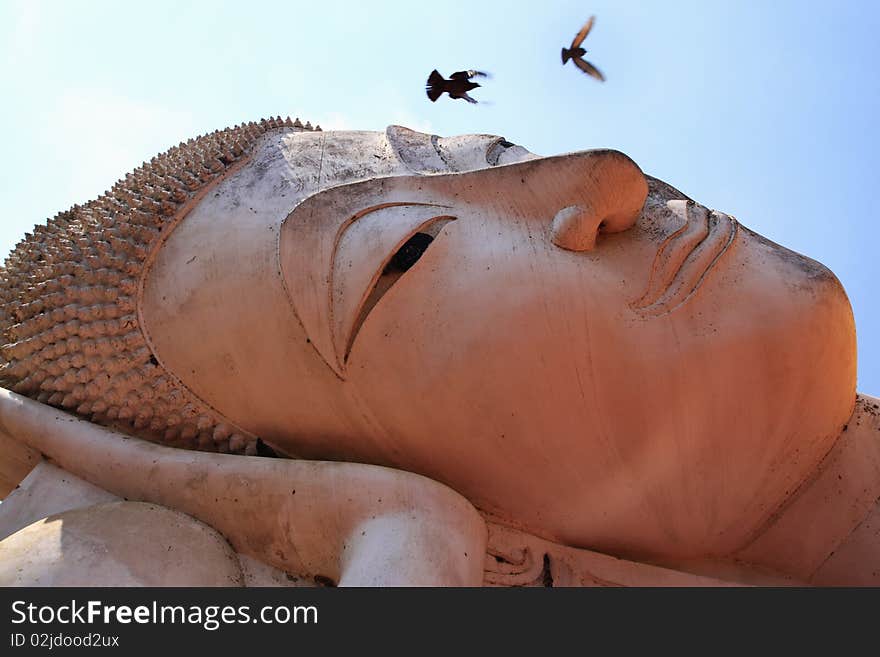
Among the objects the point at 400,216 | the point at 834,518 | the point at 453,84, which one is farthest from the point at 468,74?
the point at 834,518

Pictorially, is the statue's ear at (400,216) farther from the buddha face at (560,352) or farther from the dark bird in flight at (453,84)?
the dark bird in flight at (453,84)

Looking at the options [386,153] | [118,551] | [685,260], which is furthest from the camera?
[386,153]

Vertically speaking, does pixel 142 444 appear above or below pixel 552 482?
below

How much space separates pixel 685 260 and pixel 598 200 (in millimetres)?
278

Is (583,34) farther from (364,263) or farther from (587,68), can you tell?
(364,263)

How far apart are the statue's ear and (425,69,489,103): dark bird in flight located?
0.85 metres

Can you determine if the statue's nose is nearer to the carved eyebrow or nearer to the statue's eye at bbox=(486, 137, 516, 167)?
the carved eyebrow

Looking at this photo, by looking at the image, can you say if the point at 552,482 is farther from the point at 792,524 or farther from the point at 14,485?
the point at 14,485

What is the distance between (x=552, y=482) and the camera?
245cm

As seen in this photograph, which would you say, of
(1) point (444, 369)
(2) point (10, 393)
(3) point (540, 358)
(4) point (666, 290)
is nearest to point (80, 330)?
(2) point (10, 393)

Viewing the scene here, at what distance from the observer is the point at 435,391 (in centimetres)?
241

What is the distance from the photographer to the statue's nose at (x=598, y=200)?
8.00 ft

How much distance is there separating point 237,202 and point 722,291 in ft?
4.64

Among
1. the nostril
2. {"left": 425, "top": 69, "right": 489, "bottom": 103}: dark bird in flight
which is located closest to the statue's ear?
the nostril
